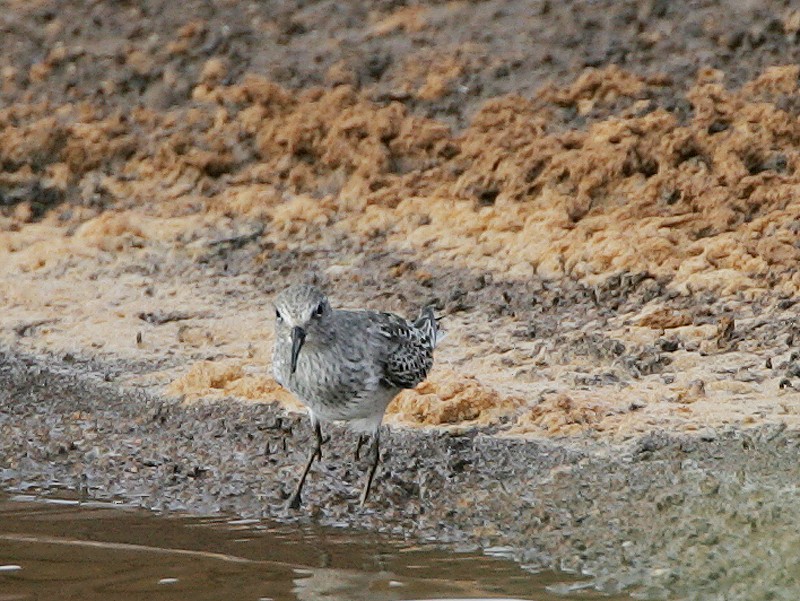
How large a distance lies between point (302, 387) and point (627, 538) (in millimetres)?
1501

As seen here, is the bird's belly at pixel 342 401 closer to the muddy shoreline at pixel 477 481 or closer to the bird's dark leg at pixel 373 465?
the bird's dark leg at pixel 373 465

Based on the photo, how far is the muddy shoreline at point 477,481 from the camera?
5.89 metres

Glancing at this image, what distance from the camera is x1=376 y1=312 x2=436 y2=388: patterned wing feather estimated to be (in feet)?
22.5

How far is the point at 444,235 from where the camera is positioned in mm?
9859

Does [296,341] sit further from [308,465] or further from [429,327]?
[429,327]

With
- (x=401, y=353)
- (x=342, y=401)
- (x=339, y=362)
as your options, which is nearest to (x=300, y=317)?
(x=339, y=362)

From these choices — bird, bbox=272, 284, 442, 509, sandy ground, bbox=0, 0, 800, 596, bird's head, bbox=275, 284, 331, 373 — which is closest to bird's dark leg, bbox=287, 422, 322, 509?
bird, bbox=272, 284, 442, 509

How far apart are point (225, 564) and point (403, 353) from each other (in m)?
1.33

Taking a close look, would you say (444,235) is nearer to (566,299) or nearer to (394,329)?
(566,299)

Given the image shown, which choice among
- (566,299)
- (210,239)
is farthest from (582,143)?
(210,239)

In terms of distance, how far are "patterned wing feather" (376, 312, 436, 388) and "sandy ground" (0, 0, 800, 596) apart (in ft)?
1.15

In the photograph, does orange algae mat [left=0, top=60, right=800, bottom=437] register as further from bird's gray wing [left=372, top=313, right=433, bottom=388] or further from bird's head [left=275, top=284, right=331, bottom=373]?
bird's head [left=275, top=284, right=331, bottom=373]

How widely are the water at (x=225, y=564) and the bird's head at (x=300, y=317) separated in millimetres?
727

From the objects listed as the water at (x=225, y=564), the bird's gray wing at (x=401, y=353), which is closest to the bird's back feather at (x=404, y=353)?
the bird's gray wing at (x=401, y=353)
